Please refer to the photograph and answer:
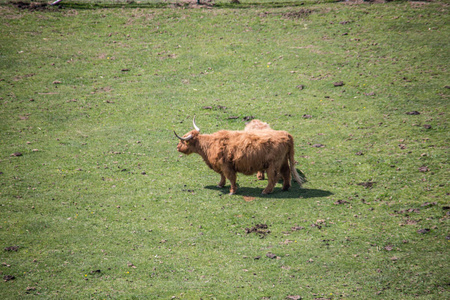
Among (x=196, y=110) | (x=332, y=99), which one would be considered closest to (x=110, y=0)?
(x=196, y=110)

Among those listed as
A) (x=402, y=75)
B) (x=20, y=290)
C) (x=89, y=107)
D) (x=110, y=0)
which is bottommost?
(x=20, y=290)

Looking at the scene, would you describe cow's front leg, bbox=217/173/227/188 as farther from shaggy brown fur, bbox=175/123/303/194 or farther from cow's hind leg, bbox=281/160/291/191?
cow's hind leg, bbox=281/160/291/191

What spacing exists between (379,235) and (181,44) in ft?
45.7

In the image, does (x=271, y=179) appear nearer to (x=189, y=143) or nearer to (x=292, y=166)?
(x=292, y=166)

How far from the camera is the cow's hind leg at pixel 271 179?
460 inches

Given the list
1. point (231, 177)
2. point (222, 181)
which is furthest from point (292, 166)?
point (222, 181)

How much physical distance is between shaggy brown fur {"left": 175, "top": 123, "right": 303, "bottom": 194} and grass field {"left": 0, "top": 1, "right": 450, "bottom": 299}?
0.56 meters

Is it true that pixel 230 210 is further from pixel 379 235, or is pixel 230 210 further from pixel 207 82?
pixel 207 82

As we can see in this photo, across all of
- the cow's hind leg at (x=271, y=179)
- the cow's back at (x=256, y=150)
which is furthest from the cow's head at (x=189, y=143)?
the cow's hind leg at (x=271, y=179)

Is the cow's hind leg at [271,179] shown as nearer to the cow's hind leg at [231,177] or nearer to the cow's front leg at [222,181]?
the cow's hind leg at [231,177]

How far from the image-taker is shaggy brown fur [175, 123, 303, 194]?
1159 cm

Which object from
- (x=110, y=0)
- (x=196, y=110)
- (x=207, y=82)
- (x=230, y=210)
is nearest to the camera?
(x=230, y=210)

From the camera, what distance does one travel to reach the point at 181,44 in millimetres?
20734

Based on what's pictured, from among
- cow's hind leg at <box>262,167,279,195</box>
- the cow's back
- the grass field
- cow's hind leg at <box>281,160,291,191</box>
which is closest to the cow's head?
the grass field
